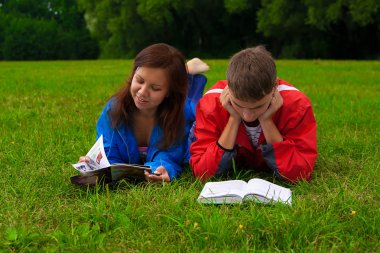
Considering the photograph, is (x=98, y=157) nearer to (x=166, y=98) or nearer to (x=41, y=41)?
(x=166, y=98)

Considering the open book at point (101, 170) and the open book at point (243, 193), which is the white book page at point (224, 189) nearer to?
the open book at point (243, 193)

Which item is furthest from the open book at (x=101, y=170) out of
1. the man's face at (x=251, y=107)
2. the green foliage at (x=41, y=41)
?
the green foliage at (x=41, y=41)

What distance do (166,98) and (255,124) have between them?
0.67 metres

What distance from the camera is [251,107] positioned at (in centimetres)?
292

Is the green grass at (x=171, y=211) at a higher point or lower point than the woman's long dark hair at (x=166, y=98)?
lower

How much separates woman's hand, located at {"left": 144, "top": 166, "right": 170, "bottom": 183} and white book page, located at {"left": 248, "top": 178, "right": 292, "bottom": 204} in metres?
0.55

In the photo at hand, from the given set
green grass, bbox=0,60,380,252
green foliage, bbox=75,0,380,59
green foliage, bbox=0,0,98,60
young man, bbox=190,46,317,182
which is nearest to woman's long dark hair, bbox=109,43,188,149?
young man, bbox=190,46,317,182

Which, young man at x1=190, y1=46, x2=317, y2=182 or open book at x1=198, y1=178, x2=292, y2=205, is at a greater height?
young man at x1=190, y1=46, x2=317, y2=182

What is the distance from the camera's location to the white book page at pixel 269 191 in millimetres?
2637

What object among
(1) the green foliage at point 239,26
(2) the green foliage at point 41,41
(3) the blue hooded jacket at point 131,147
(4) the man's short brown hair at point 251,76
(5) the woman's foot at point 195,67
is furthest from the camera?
(2) the green foliage at point 41,41

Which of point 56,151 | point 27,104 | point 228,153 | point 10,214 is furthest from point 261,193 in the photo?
point 27,104

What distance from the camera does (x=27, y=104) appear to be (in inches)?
252

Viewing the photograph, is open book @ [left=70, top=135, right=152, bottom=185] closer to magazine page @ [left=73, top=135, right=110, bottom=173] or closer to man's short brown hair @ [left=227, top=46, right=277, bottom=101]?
magazine page @ [left=73, top=135, right=110, bottom=173]

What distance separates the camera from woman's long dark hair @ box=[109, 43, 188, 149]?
327 centimetres
